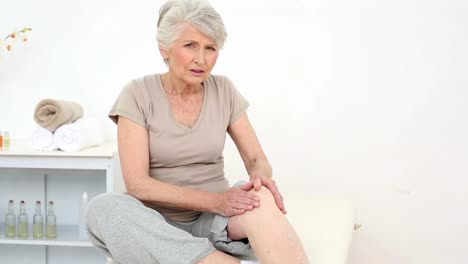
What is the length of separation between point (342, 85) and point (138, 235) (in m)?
1.51

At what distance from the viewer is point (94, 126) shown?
3057 mm

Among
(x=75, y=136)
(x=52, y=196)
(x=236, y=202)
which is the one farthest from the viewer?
(x=52, y=196)

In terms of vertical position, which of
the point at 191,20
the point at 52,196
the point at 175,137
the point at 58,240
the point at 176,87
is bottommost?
the point at 58,240

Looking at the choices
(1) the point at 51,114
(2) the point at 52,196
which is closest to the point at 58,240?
(2) the point at 52,196

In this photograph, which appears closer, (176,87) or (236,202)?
(236,202)

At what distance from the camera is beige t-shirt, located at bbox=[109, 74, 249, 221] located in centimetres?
216

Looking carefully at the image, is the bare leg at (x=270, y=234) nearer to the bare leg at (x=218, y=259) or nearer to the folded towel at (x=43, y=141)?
the bare leg at (x=218, y=259)

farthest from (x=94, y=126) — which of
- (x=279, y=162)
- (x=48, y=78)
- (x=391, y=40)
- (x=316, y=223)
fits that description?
(x=391, y=40)

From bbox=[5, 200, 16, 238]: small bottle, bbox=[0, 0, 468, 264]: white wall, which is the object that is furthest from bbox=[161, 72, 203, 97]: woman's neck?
bbox=[5, 200, 16, 238]: small bottle

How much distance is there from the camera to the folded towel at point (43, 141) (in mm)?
2867

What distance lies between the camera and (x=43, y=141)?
2869 mm

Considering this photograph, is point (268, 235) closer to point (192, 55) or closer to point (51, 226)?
point (192, 55)

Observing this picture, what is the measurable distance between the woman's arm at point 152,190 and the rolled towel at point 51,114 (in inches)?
33.6

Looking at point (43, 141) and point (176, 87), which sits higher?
point (176, 87)
